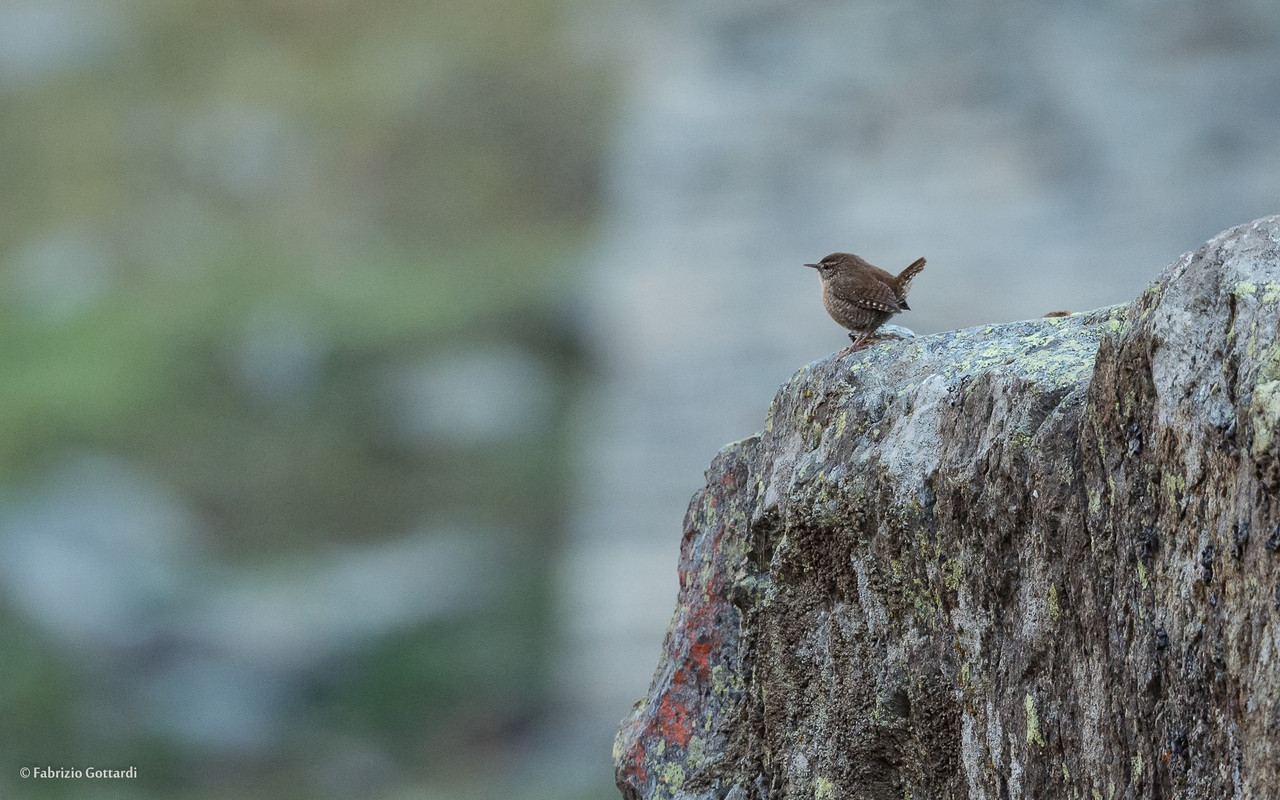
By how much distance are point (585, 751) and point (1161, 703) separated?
24.3 m

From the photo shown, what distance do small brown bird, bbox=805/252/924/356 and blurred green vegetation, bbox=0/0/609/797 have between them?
2362 cm

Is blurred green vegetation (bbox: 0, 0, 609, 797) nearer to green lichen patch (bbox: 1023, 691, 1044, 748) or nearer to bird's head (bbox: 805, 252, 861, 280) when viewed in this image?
bird's head (bbox: 805, 252, 861, 280)

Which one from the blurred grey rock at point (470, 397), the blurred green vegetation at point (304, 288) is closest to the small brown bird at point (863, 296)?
the blurred green vegetation at point (304, 288)

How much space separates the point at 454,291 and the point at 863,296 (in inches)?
1559

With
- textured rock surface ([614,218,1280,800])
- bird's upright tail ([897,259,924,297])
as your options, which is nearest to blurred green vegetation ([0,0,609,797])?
bird's upright tail ([897,259,924,297])

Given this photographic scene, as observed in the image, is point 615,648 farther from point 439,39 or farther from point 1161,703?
point 439,39

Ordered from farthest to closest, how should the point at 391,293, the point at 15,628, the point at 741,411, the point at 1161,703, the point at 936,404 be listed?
the point at 391,293
the point at 15,628
the point at 741,411
the point at 936,404
the point at 1161,703

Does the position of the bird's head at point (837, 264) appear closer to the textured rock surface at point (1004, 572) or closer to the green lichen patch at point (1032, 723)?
the textured rock surface at point (1004, 572)

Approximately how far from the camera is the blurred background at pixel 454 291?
2484 cm

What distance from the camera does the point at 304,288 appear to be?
45281mm

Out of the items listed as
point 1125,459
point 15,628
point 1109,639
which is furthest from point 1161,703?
point 15,628

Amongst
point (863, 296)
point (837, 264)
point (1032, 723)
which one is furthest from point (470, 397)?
point (1032, 723)

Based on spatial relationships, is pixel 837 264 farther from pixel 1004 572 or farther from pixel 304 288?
pixel 304 288

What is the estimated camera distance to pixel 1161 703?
368 cm
